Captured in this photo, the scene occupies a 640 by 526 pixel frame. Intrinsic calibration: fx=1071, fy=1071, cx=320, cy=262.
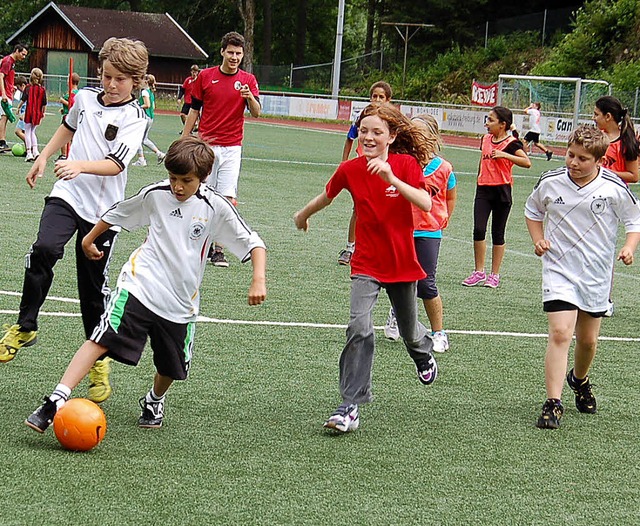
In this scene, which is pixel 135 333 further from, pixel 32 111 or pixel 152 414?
pixel 32 111

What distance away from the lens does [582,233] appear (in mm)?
6207

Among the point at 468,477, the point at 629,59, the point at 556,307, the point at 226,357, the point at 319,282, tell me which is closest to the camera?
the point at 468,477

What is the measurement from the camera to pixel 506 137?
11.0 m

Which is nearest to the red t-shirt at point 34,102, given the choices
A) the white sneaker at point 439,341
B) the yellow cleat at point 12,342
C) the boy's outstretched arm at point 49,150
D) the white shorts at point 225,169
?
the white shorts at point 225,169

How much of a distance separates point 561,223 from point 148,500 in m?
3.00

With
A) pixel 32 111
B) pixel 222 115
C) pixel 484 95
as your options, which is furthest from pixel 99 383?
pixel 484 95

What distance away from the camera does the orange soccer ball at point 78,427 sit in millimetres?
5047

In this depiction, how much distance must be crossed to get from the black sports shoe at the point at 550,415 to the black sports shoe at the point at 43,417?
269 centimetres

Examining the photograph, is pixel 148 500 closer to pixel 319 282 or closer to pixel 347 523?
pixel 347 523

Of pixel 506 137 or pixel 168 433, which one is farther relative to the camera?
pixel 506 137

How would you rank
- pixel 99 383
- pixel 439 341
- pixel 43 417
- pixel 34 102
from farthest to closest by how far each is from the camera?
pixel 34 102 → pixel 439 341 → pixel 99 383 → pixel 43 417

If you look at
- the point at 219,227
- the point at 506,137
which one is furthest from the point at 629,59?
the point at 219,227

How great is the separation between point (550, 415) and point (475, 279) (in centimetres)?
483

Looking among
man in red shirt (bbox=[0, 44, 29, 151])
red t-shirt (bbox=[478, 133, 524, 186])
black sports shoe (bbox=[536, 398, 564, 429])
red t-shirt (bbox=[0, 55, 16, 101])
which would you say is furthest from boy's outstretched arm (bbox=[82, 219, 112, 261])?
red t-shirt (bbox=[0, 55, 16, 101])
